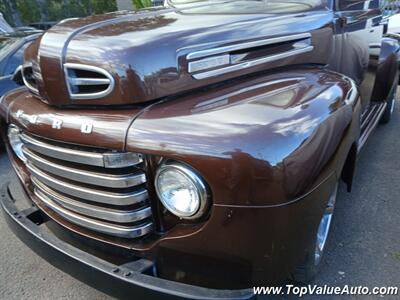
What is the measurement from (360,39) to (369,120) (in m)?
0.83

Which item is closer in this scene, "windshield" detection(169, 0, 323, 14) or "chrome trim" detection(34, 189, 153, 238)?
"chrome trim" detection(34, 189, 153, 238)

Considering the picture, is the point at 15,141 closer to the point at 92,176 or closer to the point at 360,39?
the point at 92,176

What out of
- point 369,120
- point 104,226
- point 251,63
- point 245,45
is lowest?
point 369,120

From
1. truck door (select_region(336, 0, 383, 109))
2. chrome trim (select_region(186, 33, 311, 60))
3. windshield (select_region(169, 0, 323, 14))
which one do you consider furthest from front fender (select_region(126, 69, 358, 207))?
truck door (select_region(336, 0, 383, 109))

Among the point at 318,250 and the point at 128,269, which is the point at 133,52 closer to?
the point at 128,269

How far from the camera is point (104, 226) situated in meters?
1.84

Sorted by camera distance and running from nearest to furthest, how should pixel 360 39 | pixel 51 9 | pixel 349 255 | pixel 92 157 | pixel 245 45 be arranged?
pixel 92 157
pixel 245 45
pixel 349 255
pixel 360 39
pixel 51 9

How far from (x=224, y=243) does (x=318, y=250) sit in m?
1.00

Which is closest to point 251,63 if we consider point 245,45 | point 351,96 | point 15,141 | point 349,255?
point 245,45

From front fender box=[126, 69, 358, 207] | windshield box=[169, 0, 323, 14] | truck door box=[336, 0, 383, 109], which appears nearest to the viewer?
front fender box=[126, 69, 358, 207]

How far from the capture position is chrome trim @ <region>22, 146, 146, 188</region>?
1.68 metres

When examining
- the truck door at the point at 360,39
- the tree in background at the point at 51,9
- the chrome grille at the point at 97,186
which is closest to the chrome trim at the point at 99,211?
the chrome grille at the point at 97,186

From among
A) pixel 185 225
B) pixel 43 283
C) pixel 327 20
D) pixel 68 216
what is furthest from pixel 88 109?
pixel 327 20

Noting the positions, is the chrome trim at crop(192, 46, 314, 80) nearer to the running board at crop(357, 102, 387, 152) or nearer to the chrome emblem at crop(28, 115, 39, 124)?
the chrome emblem at crop(28, 115, 39, 124)
